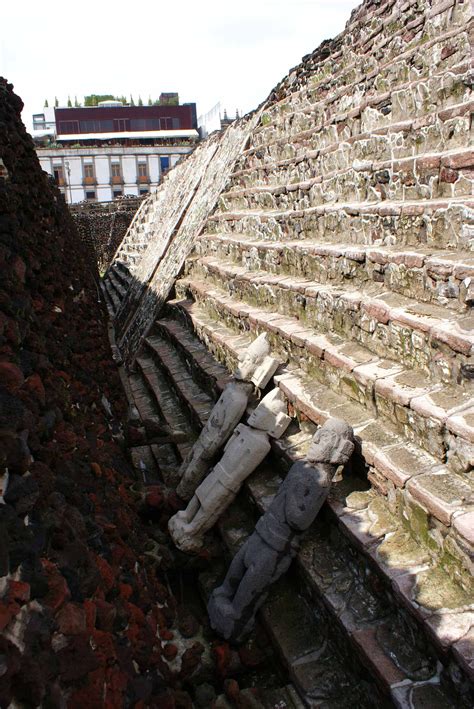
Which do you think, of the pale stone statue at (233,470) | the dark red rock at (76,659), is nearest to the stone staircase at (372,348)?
the pale stone statue at (233,470)

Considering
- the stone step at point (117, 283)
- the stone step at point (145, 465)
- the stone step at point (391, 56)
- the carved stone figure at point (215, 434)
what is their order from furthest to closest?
the stone step at point (117, 283) < the stone step at point (145, 465) < the stone step at point (391, 56) < the carved stone figure at point (215, 434)

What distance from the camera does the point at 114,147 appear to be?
121ft

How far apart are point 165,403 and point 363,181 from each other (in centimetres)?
306

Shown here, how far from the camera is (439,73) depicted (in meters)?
4.50

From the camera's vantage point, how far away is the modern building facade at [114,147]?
118 ft

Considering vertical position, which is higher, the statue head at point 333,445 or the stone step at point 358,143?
the stone step at point 358,143

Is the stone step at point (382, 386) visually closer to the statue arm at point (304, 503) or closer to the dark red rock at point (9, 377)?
the statue arm at point (304, 503)

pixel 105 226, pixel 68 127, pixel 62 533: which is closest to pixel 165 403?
pixel 62 533

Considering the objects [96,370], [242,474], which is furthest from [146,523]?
[96,370]

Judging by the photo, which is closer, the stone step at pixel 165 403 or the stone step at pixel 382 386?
the stone step at pixel 382 386

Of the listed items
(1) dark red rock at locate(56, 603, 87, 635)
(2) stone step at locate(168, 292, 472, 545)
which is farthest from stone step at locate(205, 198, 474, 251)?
(1) dark red rock at locate(56, 603, 87, 635)

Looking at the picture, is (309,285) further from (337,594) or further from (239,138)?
(239,138)

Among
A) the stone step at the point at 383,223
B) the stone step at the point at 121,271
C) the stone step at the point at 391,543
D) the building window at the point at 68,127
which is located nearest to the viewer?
the stone step at the point at 391,543

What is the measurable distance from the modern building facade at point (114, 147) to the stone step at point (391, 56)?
27.0m
